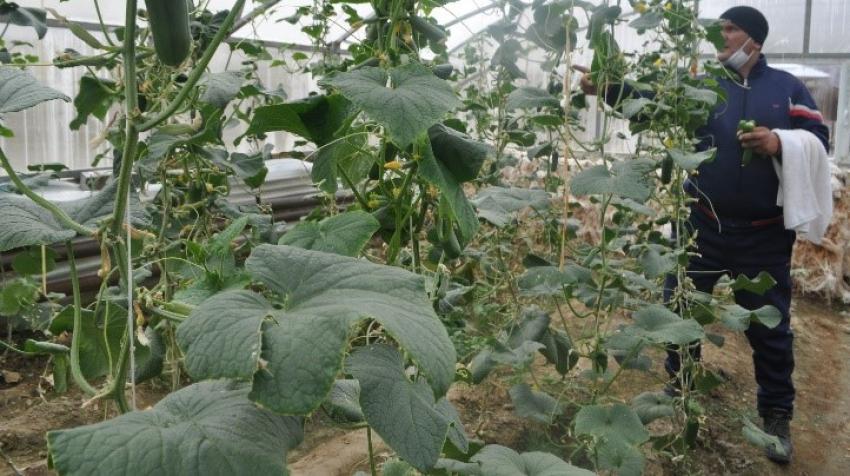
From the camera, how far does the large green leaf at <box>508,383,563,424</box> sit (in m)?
1.95

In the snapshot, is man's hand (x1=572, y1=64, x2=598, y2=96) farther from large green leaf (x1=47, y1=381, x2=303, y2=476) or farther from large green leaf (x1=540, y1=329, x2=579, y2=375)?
large green leaf (x1=47, y1=381, x2=303, y2=476)

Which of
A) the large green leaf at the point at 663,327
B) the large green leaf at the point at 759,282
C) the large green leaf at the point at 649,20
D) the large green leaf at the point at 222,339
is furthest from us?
the large green leaf at the point at 649,20

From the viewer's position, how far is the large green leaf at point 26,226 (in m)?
0.78

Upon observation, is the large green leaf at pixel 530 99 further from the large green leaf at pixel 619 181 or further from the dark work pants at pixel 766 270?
the dark work pants at pixel 766 270

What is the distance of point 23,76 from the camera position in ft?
2.88

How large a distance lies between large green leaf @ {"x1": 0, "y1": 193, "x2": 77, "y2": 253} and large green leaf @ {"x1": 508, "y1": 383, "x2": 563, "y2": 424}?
1380 millimetres

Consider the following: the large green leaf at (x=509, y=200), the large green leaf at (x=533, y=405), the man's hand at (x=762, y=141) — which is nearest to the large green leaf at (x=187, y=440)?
the large green leaf at (x=509, y=200)

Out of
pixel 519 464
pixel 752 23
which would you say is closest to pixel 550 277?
pixel 519 464

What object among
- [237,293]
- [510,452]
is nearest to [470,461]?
[510,452]

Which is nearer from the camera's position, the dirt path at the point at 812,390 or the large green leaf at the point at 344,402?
the large green leaf at the point at 344,402

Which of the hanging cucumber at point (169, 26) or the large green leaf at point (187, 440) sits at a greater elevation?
the hanging cucumber at point (169, 26)

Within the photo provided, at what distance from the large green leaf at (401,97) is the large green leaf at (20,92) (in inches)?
11.9

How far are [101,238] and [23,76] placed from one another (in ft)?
0.90

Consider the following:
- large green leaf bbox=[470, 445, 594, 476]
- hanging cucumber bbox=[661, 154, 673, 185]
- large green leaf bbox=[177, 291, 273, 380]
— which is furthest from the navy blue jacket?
large green leaf bbox=[177, 291, 273, 380]
